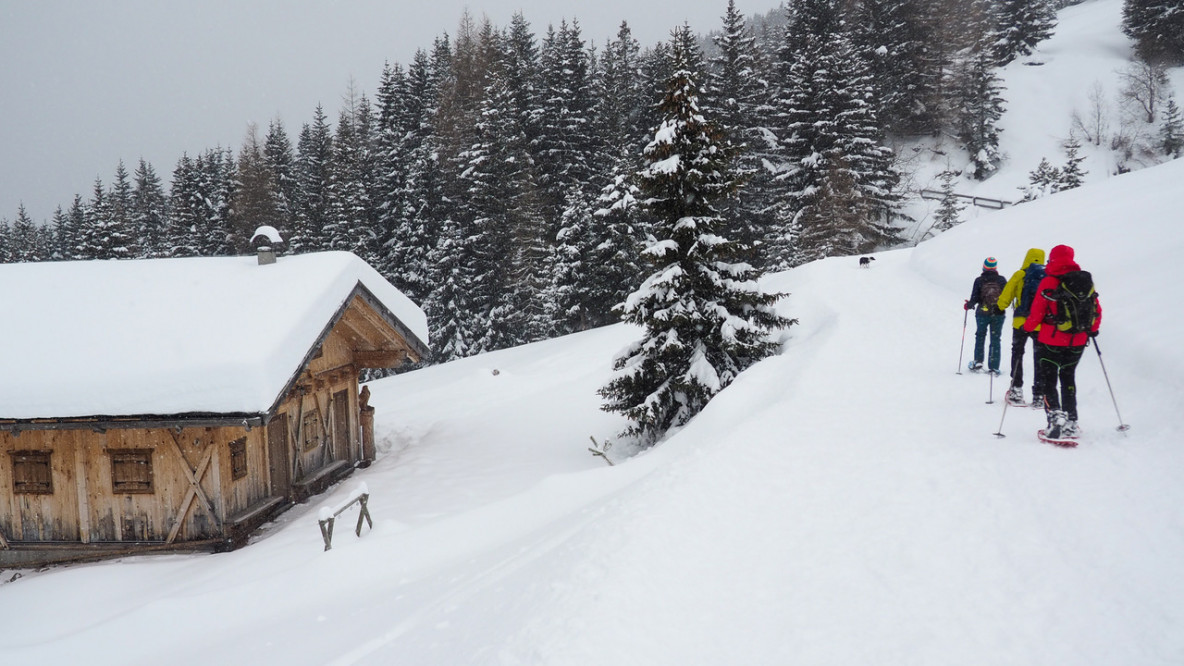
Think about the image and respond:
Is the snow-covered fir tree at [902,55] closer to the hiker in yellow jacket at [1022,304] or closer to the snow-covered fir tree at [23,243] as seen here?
the hiker in yellow jacket at [1022,304]

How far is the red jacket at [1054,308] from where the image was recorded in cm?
692

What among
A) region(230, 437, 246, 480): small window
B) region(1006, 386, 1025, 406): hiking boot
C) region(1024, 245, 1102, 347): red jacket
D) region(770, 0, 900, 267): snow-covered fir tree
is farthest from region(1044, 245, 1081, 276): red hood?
region(770, 0, 900, 267): snow-covered fir tree

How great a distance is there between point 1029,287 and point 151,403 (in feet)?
44.0

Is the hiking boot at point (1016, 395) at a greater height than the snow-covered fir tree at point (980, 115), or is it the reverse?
the snow-covered fir tree at point (980, 115)

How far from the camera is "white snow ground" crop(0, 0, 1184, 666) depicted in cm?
444

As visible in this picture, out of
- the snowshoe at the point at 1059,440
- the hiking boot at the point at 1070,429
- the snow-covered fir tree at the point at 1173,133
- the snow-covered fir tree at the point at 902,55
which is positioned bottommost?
the snowshoe at the point at 1059,440

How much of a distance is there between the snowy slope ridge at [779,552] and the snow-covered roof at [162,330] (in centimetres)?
284

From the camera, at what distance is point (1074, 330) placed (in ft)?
22.6

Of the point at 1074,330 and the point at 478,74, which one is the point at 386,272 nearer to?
the point at 478,74

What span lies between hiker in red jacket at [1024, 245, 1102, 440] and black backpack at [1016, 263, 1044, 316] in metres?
1.56

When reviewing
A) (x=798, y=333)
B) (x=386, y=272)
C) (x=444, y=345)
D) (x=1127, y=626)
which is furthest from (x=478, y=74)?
(x=1127, y=626)

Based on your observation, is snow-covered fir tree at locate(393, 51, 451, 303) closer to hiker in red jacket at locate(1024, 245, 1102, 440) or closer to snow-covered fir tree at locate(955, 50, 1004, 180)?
hiker in red jacket at locate(1024, 245, 1102, 440)

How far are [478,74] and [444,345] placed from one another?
2321 centimetres

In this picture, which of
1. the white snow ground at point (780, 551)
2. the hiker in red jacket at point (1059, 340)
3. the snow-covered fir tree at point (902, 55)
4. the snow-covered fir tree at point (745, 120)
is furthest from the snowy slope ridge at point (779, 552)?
the snow-covered fir tree at point (902, 55)
